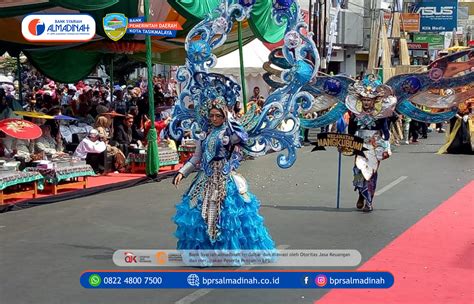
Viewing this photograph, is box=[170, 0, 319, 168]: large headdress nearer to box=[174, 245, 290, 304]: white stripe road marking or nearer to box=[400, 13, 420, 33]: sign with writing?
box=[174, 245, 290, 304]: white stripe road marking

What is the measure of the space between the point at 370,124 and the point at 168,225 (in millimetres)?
3474

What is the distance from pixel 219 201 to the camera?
6.82m

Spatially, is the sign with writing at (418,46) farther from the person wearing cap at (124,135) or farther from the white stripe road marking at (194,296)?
the white stripe road marking at (194,296)

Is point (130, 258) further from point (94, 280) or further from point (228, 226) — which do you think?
point (228, 226)

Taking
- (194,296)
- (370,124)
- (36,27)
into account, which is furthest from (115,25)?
(194,296)

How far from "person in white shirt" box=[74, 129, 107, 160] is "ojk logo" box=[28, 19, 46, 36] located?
2712 millimetres

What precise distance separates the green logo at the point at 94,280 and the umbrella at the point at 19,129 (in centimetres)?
466

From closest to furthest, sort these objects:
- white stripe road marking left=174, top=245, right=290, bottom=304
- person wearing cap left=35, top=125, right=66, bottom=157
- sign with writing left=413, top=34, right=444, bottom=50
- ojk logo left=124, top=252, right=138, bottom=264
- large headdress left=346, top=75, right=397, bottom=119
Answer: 1. white stripe road marking left=174, top=245, right=290, bottom=304
2. ojk logo left=124, top=252, right=138, bottom=264
3. large headdress left=346, top=75, right=397, bottom=119
4. person wearing cap left=35, top=125, right=66, bottom=157
5. sign with writing left=413, top=34, right=444, bottom=50

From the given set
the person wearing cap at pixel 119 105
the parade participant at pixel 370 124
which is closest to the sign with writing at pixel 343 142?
the parade participant at pixel 370 124

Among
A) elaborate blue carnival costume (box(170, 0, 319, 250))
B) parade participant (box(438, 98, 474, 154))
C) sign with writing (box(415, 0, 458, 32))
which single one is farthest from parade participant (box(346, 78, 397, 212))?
sign with writing (box(415, 0, 458, 32))

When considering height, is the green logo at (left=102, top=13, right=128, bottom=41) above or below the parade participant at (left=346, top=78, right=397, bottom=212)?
above

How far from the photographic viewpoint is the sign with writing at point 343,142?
1022cm

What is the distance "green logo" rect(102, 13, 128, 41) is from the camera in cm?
1334

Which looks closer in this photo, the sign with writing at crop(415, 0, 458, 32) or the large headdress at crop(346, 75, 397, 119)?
the large headdress at crop(346, 75, 397, 119)
